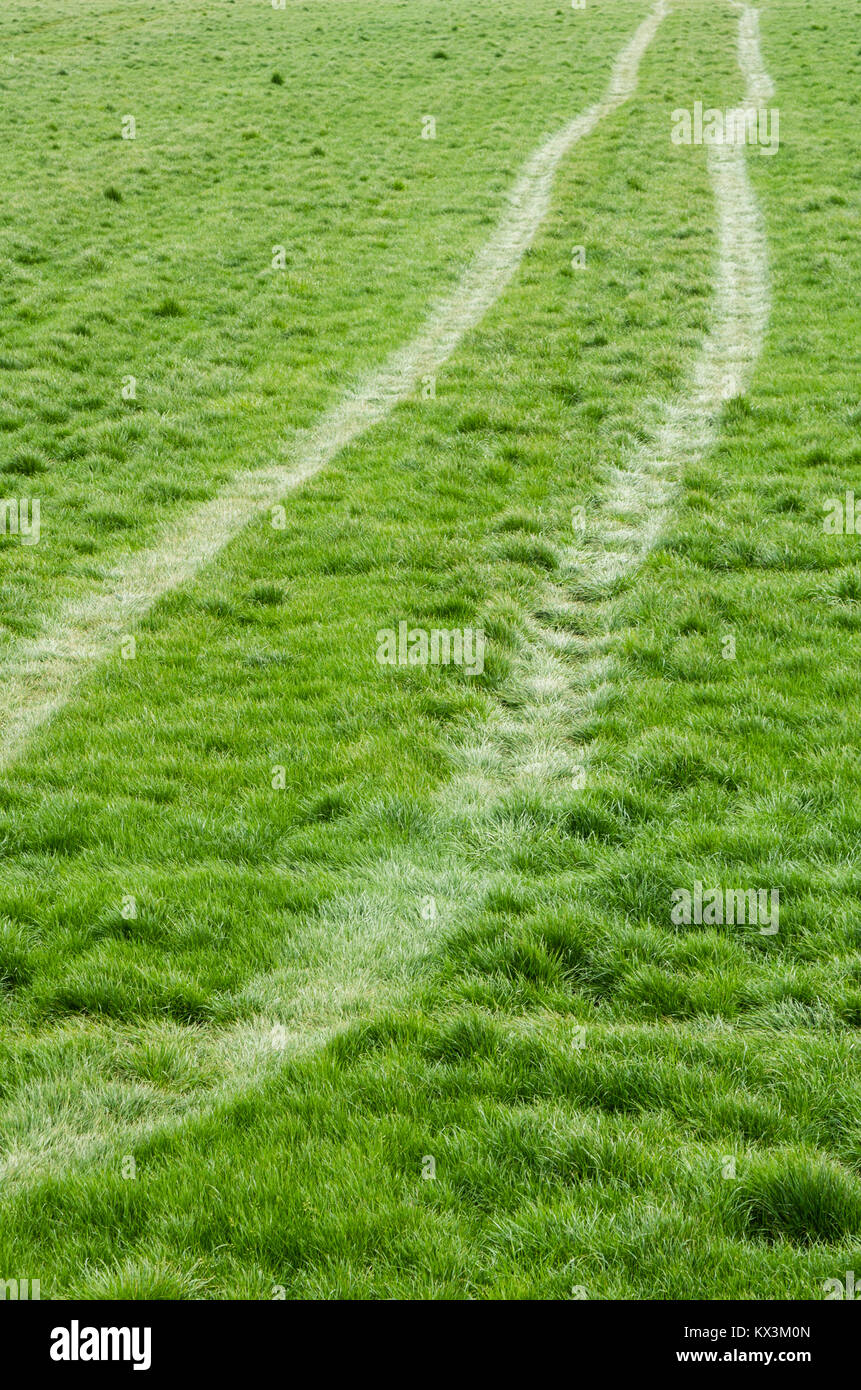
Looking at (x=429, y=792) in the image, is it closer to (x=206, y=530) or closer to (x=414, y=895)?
(x=414, y=895)

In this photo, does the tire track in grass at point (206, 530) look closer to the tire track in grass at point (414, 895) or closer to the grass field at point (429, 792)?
the grass field at point (429, 792)

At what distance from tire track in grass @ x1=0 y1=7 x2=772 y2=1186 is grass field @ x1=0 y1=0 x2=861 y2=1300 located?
1.1 inches

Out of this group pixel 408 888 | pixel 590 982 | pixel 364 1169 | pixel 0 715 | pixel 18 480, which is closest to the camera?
pixel 364 1169

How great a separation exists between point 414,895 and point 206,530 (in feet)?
22.9

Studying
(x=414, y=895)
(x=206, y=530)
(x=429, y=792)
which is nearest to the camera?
(x=414, y=895)

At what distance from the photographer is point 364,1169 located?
14.9 ft

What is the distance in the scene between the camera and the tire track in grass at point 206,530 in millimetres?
9359

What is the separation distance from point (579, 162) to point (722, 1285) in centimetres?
2995

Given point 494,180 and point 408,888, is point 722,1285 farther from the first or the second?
point 494,180

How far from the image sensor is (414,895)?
258 inches

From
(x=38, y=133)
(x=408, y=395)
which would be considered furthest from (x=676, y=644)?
(x=38, y=133)

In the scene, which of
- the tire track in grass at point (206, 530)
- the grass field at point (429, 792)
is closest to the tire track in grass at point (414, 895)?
the grass field at point (429, 792)

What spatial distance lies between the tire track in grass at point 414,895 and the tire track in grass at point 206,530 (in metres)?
3.39

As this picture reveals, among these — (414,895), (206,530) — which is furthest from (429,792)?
(206,530)
